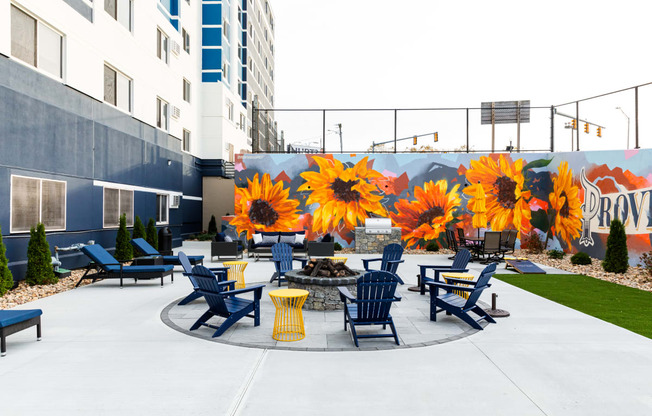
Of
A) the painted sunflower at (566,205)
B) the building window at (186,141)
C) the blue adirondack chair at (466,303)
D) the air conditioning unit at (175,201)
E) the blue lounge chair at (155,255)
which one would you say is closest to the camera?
the blue adirondack chair at (466,303)

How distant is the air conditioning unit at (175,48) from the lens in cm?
1944

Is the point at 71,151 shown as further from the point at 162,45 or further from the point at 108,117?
the point at 162,45

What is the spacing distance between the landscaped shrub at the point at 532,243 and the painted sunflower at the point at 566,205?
75cm

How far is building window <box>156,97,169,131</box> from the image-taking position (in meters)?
17.7

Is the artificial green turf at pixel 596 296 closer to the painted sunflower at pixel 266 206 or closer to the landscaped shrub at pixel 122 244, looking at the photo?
the painted sunflower at pixel 266 206


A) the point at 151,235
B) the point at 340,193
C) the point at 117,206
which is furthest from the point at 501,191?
the point at 117,206

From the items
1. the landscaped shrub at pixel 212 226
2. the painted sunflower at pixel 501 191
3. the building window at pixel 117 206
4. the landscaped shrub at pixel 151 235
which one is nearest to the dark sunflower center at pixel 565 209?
the painted sunflower at pixel 501 191

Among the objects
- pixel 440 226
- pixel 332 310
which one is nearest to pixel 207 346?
pixel 332 310

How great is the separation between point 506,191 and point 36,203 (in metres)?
16.4

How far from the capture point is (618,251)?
37.2 ft

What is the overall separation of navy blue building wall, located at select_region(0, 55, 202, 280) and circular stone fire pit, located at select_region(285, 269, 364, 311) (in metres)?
6.51

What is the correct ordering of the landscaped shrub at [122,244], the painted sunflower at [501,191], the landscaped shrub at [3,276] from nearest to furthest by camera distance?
1. the landscaped shrub at [3,276]
2. the landscaped shrub at [122,244]
3. the painted sunflower at [501,191]

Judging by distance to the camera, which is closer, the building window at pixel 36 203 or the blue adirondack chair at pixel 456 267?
the blue adirondack chair at pixel 456 267

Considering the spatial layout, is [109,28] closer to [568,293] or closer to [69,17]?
[69,17]
